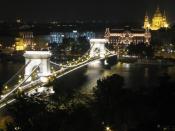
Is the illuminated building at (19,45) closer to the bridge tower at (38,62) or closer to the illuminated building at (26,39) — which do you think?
the illuminated building at (26,39)

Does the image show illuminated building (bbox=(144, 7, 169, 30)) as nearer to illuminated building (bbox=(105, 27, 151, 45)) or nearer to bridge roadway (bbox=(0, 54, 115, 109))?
illuminated building (bbox=(105, 27, 151, 45))

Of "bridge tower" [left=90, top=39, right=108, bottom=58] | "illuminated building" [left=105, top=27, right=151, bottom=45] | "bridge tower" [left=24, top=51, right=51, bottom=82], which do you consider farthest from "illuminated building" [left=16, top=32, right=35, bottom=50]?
"bridge tower" [left=24, top=51, right=51, bottom=82]

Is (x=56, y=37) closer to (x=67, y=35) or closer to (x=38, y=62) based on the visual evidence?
(x=67, y=35)

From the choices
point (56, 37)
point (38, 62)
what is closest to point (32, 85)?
point (38, 62)

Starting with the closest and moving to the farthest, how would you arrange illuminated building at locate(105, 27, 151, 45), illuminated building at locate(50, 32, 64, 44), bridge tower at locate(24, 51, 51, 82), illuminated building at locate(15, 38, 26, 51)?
bridge tower at locate(24, 51, 51, 82)
illuminated building at locate(15, 38, 26, 51)
illuminated building at locate(105, 27, 151, 45)
illuminated building at locate(50, 32, 64, 44)

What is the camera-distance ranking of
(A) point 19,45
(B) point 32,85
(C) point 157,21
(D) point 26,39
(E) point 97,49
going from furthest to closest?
(C) point 157,21
(D) point 26,39
(A) point 19,45
(E) point 97,49
(B) point 32,85

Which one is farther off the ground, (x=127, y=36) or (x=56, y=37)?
(x=127, y=36)

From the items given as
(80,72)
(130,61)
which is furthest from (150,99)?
(130,61)

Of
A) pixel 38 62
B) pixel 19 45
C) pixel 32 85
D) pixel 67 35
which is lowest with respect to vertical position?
pixel 19 45

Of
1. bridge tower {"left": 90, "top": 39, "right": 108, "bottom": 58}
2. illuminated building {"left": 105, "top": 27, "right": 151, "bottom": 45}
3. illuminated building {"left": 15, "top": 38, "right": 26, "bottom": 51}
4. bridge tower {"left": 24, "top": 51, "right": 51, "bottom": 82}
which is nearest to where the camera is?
bridge tower {"left": 24, "top": 51, "right": 51, "bottom": 82}
